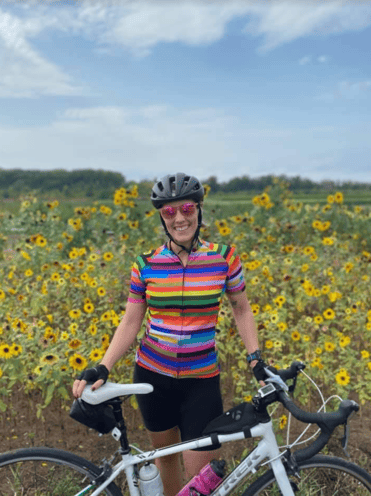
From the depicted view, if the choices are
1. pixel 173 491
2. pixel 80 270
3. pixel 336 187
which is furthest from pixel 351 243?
pixel 336 187

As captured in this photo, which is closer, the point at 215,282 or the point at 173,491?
the point at 215,282

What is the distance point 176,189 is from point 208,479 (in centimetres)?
125

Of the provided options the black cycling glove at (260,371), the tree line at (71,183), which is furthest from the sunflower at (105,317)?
the tree line at (71,183)

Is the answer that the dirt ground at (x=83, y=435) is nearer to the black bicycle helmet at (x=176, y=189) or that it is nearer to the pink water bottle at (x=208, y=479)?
the pink water bottle at (x=208, y=479)

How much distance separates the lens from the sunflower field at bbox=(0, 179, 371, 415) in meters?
3.71

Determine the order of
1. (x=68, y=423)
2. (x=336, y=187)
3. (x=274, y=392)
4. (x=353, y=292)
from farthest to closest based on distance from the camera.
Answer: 1. (x=336, y=187)
2. (x=353, y=292)
3. (x=68, y=423)
4. (x=274, y=392)

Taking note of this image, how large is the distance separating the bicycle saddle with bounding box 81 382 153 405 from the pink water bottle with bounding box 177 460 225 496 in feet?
1.49

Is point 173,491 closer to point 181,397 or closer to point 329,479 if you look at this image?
point 181,397

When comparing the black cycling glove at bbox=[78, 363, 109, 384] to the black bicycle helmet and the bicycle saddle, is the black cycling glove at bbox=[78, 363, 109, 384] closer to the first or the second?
the bicycle saddle

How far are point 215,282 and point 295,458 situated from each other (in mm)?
785

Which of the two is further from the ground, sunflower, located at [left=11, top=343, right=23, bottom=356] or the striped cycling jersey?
the striped cycling jersey

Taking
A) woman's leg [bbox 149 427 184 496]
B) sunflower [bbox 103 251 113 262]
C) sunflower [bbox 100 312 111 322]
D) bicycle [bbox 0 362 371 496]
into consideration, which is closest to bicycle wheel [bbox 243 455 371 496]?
bicycle [bbox 0 362 371 496]

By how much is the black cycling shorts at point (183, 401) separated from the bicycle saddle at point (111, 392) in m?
0.31

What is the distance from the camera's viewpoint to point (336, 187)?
25.2 meters
